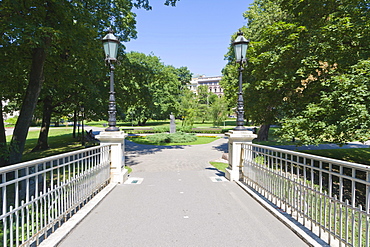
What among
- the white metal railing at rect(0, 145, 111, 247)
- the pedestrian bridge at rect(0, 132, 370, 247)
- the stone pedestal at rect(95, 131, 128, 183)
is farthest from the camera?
the stone pedestal at rect(95, 131, 128, 183)

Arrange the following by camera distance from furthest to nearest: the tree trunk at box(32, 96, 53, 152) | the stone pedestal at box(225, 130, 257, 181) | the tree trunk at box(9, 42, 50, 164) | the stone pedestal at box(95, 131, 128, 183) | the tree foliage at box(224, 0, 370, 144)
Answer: the tree trunk at box(32, 96, 53, 152)
the tree trunk at box(9, 42, 50, 164)
the tree foliage at box(224, 0, 370, 144)
the stone pedestal at box(225, 130, 257, 181)
the stone pedestal at box(95, 131, 128, 183)

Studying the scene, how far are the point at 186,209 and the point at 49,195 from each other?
241 cm

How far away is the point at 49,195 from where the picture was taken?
3521 millimetres

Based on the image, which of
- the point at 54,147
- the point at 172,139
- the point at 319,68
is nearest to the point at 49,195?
the point at 319,68

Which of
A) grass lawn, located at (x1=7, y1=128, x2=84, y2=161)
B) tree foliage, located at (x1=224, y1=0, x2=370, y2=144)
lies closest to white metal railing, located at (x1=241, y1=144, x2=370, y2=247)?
tree foliage, located at (x1=224, y1=0, x2=370, y2=144)

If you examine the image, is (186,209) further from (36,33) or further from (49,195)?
(36,33)

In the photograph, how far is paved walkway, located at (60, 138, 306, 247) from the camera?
3.32 m

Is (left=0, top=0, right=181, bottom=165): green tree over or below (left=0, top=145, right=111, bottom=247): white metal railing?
over

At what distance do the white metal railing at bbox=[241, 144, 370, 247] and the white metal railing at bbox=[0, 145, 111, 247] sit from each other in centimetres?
378

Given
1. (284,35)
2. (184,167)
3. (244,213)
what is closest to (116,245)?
(244,213)

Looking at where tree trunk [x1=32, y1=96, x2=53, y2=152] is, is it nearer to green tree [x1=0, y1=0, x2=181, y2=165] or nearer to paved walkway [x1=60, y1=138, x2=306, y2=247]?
green tree [x1=0, y1=0, x2=181, y2=165]

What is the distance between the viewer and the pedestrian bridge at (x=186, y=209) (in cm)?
301

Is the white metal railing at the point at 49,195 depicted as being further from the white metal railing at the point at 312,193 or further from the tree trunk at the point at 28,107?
the tree trunk at the point at 28,107

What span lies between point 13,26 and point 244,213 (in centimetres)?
776
